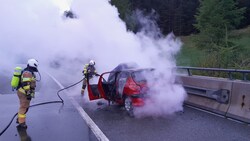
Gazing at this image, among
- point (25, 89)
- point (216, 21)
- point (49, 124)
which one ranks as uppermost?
point (216, 21)

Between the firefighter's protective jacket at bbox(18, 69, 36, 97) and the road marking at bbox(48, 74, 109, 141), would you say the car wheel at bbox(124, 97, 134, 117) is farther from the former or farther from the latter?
the firefighter's protective jacket at bbox(18, 69, 36, 97)

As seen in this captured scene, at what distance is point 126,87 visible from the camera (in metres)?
8.68

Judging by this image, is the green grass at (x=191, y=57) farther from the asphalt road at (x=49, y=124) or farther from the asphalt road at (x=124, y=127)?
the asphalt road at (x=49, y=124)

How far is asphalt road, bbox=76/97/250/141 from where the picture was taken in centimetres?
609

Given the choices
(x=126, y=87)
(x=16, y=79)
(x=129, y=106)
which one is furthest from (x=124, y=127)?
(x=16, y=79)

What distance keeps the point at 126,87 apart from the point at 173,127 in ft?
7.24

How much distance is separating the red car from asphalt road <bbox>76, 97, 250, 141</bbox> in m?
0.48

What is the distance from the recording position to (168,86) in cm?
869

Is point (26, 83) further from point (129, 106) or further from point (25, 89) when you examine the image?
point (129, 106)

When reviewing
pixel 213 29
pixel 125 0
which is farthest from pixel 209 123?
pixel 213 29

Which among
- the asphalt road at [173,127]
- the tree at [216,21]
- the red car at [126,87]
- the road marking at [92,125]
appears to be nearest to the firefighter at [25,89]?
the road marking at [92,125]

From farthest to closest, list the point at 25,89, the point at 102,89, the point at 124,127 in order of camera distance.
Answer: the point at 102,89
the point at 25,89
the point at 124,127

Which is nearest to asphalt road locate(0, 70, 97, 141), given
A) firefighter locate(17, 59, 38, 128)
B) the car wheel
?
firefighter locate(17, 59, 38, 128)

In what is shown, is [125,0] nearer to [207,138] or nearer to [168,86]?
[168,86]
